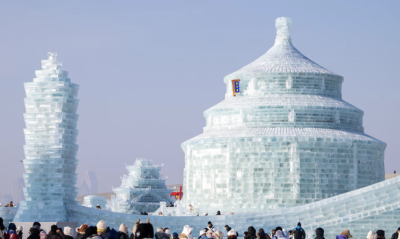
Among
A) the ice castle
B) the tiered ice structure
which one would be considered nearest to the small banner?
the ice castle

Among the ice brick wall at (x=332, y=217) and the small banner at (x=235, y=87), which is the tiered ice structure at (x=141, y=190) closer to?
the small banner at (x=235, y=87)

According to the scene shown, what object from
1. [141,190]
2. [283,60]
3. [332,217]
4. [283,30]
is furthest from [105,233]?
[141,190]

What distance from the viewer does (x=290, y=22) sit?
5888 centimetres

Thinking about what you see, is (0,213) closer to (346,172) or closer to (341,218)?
(341,218)

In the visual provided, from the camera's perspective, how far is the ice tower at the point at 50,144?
43094 mm

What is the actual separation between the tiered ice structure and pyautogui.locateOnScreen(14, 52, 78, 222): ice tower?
1149 inches

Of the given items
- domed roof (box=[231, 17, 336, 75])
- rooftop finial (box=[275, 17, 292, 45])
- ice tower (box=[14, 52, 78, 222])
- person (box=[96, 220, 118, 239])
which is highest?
rooftop finial (box=[275, 17, 292, 45])

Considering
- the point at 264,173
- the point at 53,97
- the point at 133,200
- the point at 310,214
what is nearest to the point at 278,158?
the point at 264,173

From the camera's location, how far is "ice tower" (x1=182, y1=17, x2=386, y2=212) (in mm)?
51531

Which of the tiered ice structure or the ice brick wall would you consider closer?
the ice brick wall

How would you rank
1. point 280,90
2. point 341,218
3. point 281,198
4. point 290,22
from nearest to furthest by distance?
1. point 341,218
2. point 281,198
3. point 280,90
4. point 290,22

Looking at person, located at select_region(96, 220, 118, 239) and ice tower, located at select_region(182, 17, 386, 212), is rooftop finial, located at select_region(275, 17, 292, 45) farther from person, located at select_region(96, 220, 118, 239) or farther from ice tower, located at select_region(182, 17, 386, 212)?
person, located at select_region(96, 220, 118, 239)

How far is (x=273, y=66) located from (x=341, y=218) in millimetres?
15760

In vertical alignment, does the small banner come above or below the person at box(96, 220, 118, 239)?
above
